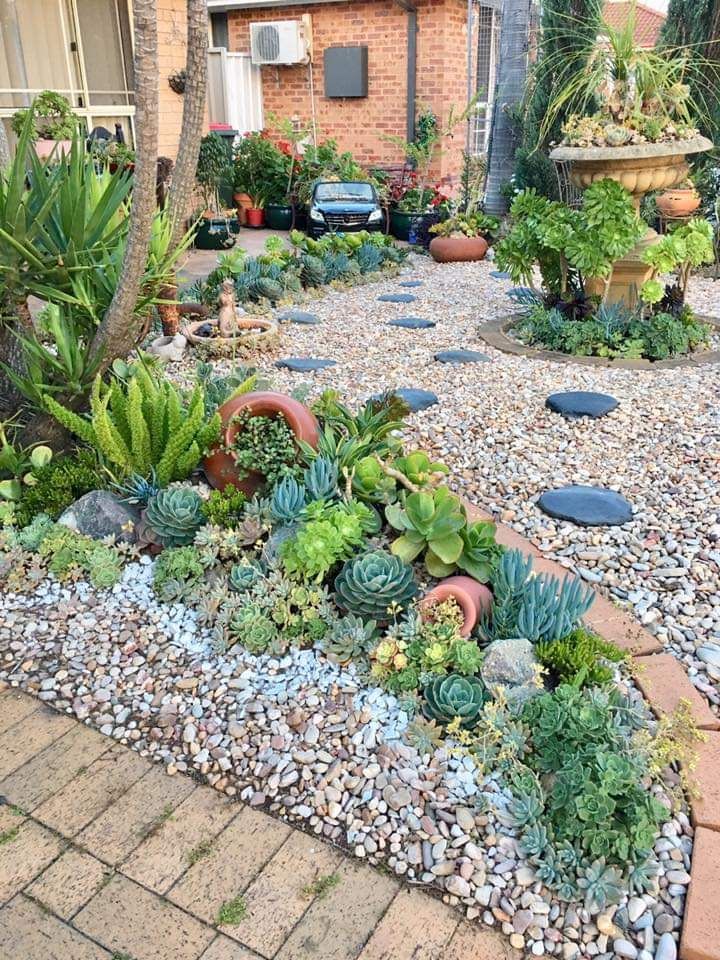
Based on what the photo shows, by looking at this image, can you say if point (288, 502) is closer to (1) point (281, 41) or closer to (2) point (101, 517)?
(2) point (101, 517)

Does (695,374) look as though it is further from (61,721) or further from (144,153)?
(61,721)

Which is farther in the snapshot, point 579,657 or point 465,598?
point 465,598

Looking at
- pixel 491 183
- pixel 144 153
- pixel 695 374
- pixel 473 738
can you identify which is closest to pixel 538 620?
pixel 473 738

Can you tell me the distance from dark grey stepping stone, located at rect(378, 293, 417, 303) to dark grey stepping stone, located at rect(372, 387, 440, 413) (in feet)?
9.20

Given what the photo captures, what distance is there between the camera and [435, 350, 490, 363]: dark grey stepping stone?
17.9ft

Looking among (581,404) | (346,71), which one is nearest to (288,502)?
(581,404)

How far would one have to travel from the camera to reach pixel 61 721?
2.23 meters

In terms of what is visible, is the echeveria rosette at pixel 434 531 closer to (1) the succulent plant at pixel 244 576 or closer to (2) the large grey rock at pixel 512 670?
(2) the large grey rock at pixel 512 670

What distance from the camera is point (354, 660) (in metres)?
2.38

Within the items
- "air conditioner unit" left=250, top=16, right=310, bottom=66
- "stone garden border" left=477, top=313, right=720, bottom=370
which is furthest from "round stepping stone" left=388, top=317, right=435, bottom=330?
"air conditioner unit" left=250, top=16, right=310, bottom=66

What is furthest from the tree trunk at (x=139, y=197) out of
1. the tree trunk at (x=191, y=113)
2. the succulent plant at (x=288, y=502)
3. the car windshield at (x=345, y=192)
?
the car windshield at (x=345, y=192)

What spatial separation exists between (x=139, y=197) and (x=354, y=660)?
6.12 feet

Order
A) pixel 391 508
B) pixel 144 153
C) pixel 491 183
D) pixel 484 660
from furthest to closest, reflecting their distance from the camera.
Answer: pixel 491 183, pixel 144 153, pixel 391 508, pixel 484 660

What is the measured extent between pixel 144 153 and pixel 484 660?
214cm
